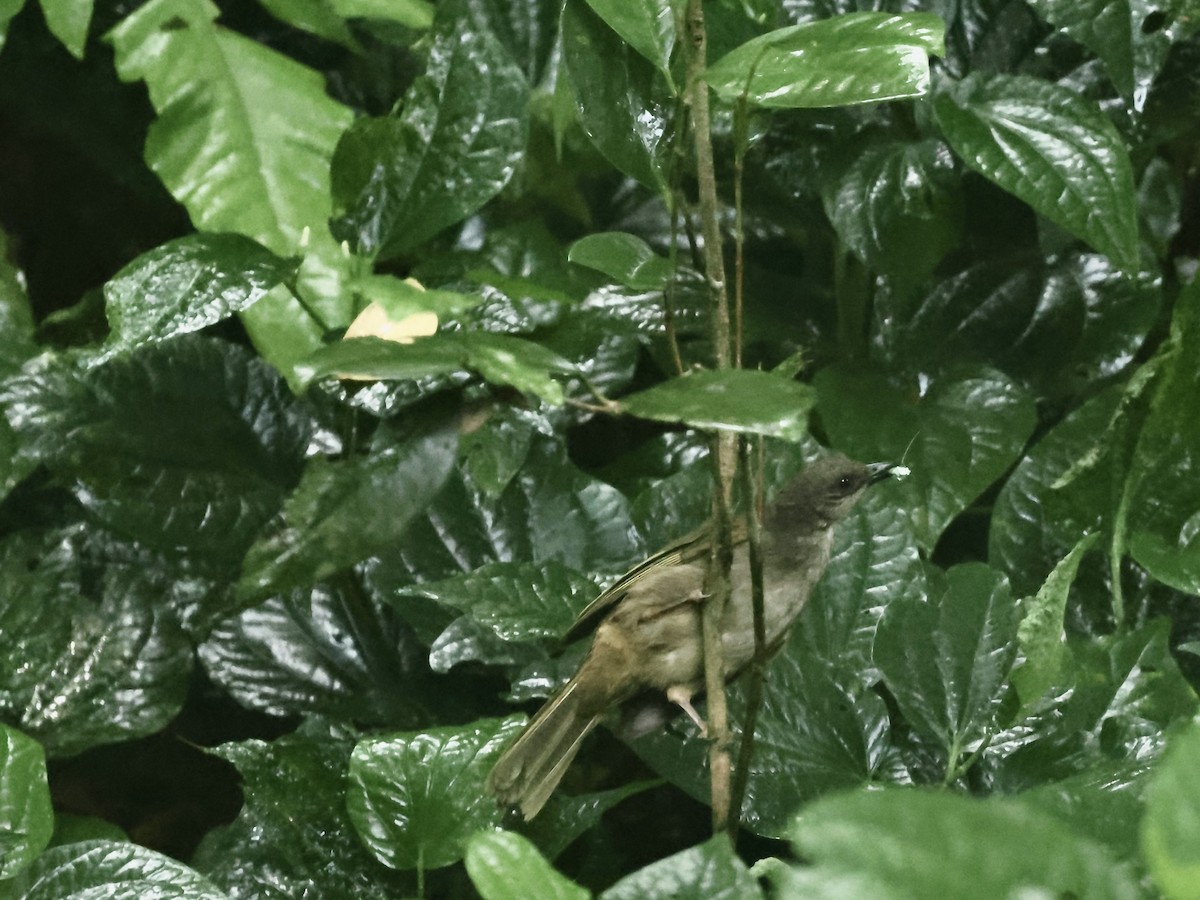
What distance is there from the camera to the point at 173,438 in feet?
5.28

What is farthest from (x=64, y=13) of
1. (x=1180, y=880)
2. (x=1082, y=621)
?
(x=1180, y=880)

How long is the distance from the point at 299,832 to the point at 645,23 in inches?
34.9

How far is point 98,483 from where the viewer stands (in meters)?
1.56

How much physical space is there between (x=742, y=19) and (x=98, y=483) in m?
0.99

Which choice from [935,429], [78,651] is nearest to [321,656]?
[78,651]

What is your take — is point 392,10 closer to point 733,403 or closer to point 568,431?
point 568,431

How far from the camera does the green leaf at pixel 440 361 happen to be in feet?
2.64

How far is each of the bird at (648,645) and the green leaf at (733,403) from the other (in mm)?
444

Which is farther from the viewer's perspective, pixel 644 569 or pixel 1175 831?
pixel 644 569

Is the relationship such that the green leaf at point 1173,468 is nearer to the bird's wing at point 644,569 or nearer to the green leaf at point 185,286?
the bird's wing at point 644,569

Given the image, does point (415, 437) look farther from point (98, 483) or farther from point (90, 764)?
point (90, 764)

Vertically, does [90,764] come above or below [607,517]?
below

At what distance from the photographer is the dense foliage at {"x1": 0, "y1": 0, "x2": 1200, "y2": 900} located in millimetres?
1153

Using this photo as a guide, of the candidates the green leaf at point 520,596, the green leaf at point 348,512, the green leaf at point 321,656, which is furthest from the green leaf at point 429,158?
the green leaf at point 321,656
